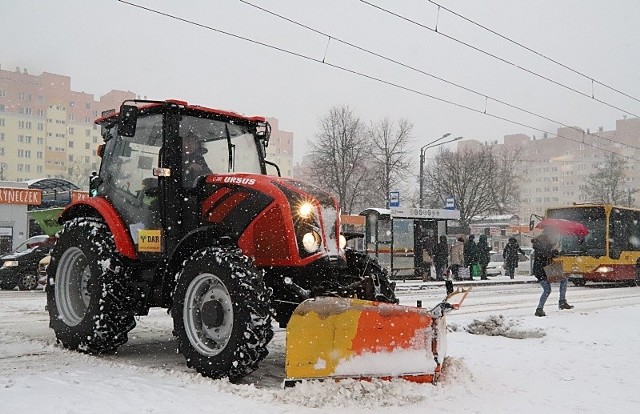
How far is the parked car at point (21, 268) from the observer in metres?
16.8

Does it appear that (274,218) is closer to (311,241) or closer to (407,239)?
(311,241)

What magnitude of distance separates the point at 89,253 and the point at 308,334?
2.98 meters

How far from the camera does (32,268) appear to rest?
1709 centimetres

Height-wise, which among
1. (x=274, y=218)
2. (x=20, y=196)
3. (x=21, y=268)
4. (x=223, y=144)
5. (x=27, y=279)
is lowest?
(x=27, y=279)

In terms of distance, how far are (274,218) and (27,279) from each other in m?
13.5

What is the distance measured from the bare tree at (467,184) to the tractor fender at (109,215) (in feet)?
138

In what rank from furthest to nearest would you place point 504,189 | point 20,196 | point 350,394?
point 504,189
point 20,196
point 350,394

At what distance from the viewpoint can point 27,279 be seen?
17.0m


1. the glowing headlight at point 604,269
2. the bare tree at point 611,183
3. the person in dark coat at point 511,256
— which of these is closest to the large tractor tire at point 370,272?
the glowing headlight at point 604,269

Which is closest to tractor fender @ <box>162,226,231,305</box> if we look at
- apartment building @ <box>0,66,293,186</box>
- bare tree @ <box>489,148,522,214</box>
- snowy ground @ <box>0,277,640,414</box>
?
snowy ground @ <box>0,277,640,414</box>

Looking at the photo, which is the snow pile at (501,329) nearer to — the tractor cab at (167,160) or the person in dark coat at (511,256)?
the tractor cab at (167,160)

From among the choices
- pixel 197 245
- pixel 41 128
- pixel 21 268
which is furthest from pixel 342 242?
pixel 41 128

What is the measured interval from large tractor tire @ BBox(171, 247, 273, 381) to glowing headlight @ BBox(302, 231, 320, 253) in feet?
2.06

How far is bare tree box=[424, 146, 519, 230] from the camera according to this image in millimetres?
49688
